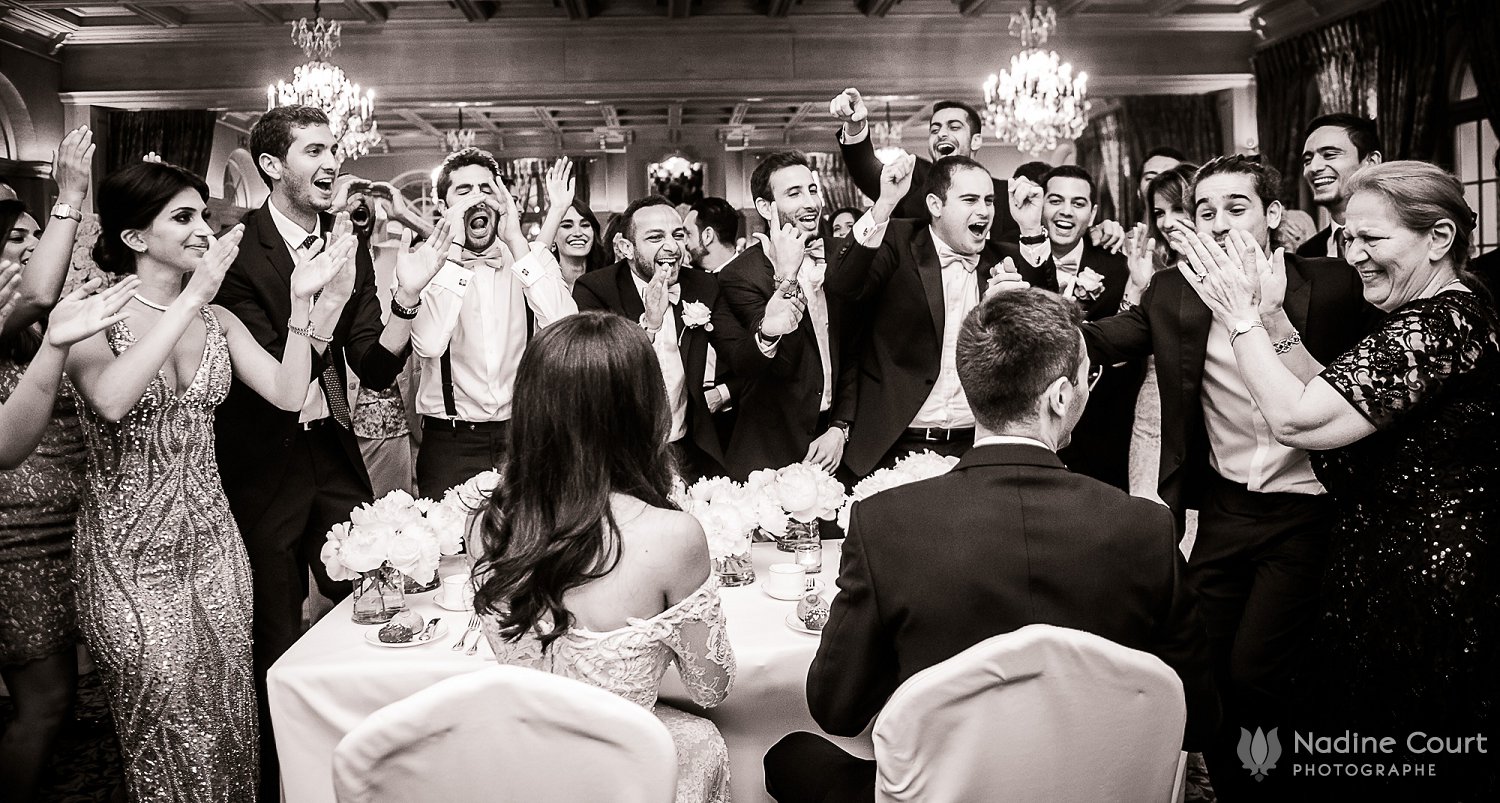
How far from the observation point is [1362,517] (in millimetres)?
2291

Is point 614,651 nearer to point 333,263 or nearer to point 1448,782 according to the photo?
point 333,263

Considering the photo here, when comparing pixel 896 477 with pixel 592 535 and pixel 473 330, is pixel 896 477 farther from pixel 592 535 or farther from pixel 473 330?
pixel 473 330

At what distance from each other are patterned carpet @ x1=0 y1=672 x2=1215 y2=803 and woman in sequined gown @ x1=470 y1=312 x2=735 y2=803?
→ 172cm

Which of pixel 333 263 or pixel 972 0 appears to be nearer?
pixel 333 263

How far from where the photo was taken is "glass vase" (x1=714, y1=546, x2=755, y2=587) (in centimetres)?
243

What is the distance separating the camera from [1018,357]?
168 centimetres

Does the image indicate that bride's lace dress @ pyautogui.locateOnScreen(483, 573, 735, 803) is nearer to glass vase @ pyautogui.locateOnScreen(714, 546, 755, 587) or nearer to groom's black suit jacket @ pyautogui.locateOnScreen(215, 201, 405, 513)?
glass vase @ pyautogui.locateOnScreen(714, 546, 755, 587)

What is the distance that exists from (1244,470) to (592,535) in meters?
1.78

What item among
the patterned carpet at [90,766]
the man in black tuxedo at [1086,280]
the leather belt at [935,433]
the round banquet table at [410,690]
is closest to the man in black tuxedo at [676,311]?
the leather belt at [935,433]

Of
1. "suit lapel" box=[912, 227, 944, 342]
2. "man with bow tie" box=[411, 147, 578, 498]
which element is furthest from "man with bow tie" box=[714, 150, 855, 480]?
"man with bow tie" box=[411, 147, 578, 498]

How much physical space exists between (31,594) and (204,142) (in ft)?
30.7

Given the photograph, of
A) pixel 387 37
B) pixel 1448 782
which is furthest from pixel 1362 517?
pixel 387 37

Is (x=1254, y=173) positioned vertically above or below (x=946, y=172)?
below

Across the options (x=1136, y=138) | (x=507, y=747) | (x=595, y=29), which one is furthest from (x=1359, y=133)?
(x=1136, y=138)
